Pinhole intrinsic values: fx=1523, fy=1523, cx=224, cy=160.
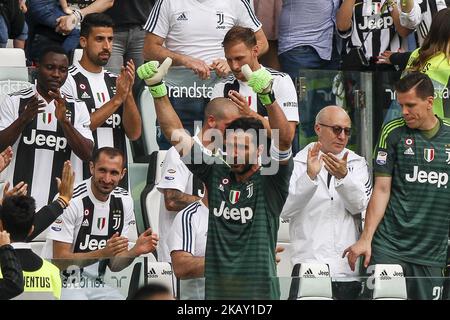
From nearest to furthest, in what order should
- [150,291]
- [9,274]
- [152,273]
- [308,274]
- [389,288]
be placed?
[150,291] → [9,274] → [389,288] → [152,273] → [308,274]

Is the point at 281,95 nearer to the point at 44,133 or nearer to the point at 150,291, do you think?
the point at 44,133

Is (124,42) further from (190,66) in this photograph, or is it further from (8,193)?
(8,193)

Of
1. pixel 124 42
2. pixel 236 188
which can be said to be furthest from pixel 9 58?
pixel 236 188

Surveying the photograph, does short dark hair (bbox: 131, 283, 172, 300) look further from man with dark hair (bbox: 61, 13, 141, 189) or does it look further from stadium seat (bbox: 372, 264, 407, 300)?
man with dark hair (bbox: 61, 13, 141, 189)

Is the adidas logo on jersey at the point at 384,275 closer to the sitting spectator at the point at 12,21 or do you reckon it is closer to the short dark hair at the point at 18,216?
the short dark hair at the point at 18,216

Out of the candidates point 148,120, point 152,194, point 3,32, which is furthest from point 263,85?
point 3,32

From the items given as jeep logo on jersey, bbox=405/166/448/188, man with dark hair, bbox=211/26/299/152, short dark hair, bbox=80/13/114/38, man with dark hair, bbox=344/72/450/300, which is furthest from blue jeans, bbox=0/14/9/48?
jeep logo on jersey, bbox=405/166/448/188

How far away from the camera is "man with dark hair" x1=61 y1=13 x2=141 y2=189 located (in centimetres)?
1045

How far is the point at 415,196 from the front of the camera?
33.8ft

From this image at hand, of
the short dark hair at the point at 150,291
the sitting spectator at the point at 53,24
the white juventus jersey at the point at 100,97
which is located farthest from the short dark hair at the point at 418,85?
the short dark hair at the point at 150,291

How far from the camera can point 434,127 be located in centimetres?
1040

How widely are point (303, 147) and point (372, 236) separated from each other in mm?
795

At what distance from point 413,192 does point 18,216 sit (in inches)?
111
